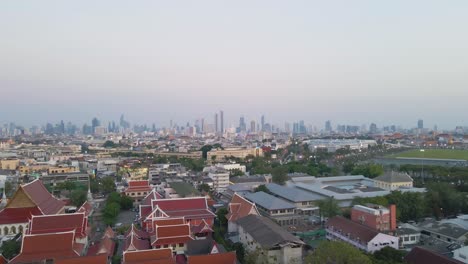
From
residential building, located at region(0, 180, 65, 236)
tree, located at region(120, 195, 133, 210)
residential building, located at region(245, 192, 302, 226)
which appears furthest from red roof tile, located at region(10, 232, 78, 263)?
tree, located at region(120, 195, 133, 210)

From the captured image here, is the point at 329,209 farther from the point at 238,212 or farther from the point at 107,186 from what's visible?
the point at 107,186

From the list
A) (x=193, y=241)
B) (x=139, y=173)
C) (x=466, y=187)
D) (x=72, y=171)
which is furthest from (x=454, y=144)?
(x=193, y=241)

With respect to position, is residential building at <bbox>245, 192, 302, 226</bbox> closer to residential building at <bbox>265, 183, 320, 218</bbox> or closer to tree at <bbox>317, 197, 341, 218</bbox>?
residential building at <bbox>265, 183, 320, 218</bbox>

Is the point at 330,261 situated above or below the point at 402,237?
above

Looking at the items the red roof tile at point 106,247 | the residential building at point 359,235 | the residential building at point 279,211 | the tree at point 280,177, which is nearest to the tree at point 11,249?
the red roof tile at point 106,247

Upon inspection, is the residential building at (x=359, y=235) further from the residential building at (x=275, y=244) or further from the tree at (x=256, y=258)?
the tree at (x=256, y=258)

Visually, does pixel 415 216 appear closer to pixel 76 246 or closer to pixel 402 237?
pixel 402 237
